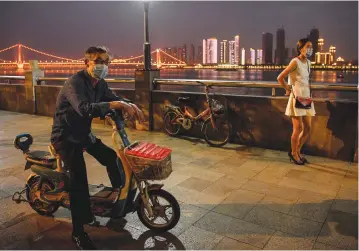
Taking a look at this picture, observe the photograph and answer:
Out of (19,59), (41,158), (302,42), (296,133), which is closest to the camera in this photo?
(41,158)

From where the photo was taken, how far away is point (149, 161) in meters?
3.00

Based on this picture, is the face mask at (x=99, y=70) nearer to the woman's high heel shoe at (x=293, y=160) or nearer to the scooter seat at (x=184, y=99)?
the woman's high heel shoe at (x=293, y=160)

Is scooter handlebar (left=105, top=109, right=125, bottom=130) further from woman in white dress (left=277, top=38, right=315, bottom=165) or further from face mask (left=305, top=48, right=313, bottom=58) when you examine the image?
face mask (left=305, top=48, right=313, bottom=58)

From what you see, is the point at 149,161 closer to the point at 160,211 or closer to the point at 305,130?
the point at 160,211

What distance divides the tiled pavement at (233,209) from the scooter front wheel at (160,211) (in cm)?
10

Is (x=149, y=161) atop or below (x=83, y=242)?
atop

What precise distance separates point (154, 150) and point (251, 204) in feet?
5.04

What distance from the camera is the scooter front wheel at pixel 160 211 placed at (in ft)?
10.8

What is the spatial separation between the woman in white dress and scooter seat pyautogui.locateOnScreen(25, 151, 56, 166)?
11.2 ft

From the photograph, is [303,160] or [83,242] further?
[303,160]

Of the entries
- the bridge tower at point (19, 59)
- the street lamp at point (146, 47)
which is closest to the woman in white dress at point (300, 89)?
the street lamp at point (146, 47)

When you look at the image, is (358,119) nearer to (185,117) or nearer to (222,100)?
(222,100)

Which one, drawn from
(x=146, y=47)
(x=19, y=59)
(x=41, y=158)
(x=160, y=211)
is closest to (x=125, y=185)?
(x=160, y=211)

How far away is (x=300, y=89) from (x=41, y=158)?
12.1 ft
